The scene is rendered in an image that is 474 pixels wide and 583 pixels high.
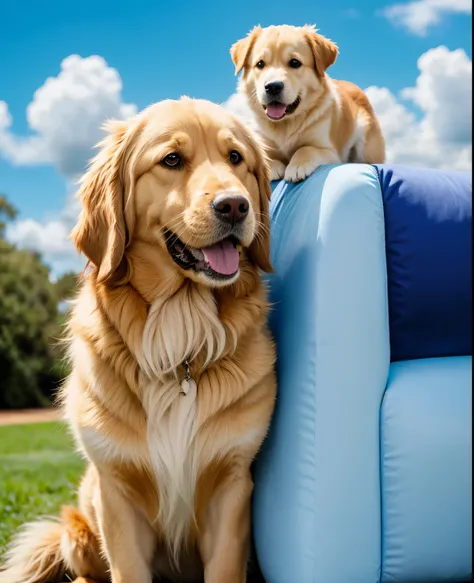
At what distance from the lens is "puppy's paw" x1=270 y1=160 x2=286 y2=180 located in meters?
3.15

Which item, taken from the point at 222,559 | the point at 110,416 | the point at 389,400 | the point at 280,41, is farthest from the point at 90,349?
the point at 280,41

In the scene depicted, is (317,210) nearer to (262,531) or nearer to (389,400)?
(389,400)

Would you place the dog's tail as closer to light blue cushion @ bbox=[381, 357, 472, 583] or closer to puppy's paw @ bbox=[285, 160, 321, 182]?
light blue cushion @ bbox=[381, 357, 472, 583]

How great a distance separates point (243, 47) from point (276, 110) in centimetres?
43

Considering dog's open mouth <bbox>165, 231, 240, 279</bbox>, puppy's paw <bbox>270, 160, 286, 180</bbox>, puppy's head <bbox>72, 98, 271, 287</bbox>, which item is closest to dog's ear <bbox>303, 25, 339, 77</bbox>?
puppy's paw <bbox>270, 160, 286, 180</bbox>

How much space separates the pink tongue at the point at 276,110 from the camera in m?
3.25

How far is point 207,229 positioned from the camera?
7.20ft

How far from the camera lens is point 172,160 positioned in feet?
7.72

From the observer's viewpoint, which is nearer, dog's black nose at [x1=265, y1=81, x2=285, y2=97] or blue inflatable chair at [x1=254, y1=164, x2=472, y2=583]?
blue inflatable chair at [x1=254, y1=164, x2=472, y2=583]

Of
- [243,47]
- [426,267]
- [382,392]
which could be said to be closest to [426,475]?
[382,392]

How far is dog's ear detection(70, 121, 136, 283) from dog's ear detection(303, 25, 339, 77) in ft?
4.05

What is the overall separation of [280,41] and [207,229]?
149 cm

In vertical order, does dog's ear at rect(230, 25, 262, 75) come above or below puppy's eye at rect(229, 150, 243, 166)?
above

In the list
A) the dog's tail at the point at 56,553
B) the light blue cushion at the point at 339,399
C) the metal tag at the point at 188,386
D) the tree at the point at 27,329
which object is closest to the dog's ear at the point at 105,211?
the metal tag at the point at 188,386
